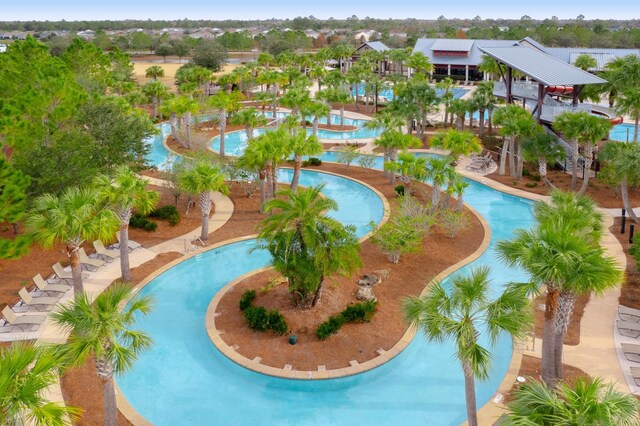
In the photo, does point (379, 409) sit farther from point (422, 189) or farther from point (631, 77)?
point (631, 77)

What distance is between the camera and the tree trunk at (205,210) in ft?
83.3

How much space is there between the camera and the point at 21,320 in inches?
746

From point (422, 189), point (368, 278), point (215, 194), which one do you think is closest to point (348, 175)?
point (422, 189)

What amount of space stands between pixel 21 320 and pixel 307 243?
10.6 meters

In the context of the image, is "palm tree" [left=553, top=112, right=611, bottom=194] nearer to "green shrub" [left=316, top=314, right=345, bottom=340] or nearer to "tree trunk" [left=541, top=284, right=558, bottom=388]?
"tree trunk" [left=541, top=284, right=558, bottom=388]

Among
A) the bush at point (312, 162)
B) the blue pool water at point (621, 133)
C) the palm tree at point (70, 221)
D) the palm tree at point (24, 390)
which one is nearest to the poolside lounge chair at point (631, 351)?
the palm tree at point (24, 390)

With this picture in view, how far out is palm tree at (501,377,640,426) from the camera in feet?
28.0

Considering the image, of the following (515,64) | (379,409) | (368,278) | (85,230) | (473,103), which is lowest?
(379,409)

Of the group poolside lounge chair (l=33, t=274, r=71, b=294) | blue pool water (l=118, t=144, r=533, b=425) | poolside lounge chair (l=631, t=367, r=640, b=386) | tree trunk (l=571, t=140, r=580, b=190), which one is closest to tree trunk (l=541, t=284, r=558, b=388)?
blue pool water (l=118, t=144, r=533, b=425)

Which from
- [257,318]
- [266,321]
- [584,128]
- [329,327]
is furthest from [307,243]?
[584,128]

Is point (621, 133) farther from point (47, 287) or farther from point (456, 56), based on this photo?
point (47, 287)

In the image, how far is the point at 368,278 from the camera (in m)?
21.9

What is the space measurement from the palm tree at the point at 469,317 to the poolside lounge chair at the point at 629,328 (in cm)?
797

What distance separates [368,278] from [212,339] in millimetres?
6940
